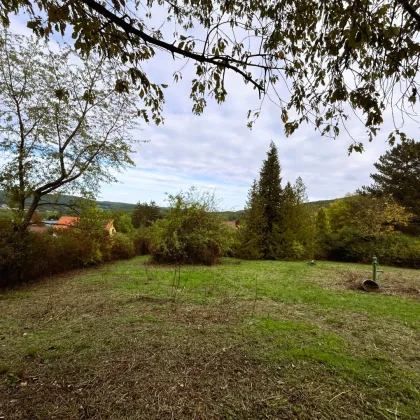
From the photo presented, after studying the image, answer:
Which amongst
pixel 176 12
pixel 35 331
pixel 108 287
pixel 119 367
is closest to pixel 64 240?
pixel 108 287

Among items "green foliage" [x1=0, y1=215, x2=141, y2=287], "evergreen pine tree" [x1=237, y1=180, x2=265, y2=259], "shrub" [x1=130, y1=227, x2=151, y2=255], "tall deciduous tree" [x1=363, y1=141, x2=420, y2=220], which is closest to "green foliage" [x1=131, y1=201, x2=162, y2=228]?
"shrub" [x1=130, y1=227, x2=151, y2=255]

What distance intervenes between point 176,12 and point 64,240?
8366 millimetres

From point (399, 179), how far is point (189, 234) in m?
20.9

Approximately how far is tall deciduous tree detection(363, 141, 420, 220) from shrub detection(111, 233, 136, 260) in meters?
19.5

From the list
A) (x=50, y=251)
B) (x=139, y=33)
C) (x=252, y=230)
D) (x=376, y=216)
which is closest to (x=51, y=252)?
(x=50, y=251)

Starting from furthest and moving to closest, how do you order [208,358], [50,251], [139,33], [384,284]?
[50,251]
[384,284]
[208,358]
[139,33]

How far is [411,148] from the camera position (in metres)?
2.10

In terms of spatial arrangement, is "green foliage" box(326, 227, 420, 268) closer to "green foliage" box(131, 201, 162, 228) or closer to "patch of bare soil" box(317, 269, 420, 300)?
"patch of bare soil" box(317, 269, 420, 300)

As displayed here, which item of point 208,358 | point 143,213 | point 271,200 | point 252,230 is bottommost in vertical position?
point 208,358

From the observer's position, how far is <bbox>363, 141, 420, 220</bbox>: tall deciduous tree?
20656 millimetres

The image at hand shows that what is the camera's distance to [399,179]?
72.0 ft

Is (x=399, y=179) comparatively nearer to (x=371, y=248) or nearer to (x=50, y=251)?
(x=371, y=248)

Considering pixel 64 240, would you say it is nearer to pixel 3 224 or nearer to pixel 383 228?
pixel 3 224

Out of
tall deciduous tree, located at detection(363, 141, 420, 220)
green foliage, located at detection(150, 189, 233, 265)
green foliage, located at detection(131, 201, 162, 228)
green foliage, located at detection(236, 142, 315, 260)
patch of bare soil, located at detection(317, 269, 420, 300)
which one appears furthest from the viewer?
green foliage, located at detection(131, 201, 162, 228)
